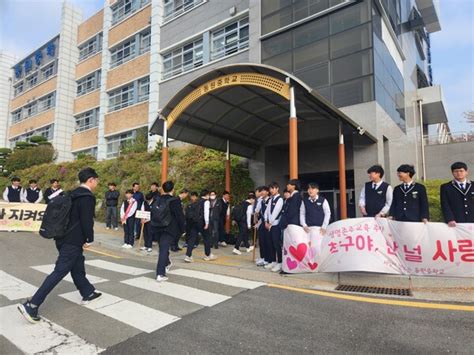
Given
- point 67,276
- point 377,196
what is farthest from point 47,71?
point 377,196

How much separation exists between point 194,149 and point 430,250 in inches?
486

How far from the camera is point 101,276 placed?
6.39m

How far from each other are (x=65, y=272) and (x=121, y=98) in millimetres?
24563

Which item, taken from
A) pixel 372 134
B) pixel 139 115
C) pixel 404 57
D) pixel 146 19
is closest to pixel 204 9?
pixel 146 19

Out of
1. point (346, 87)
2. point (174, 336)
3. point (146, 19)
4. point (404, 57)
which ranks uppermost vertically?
point (146, 19)

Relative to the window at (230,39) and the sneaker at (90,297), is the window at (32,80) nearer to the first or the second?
the window at (230,39)

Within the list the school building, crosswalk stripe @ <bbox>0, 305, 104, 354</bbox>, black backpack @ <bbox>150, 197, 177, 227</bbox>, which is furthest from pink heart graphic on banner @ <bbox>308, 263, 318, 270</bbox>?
crosswalk stripe @ <bbox>0, 305, 104, 354</bbox>

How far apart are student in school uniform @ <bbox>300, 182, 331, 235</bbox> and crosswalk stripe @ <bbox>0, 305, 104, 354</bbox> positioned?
4.27 metres

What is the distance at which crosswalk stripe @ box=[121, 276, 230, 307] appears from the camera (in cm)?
477

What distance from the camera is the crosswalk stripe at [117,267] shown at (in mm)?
6790

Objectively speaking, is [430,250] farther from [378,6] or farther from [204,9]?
[204,9]

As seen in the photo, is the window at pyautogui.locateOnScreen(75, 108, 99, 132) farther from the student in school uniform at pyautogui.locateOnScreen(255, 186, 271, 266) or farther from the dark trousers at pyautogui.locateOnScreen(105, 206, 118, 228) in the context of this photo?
the student in school uniform at pyautogui.locateOnScreen(255, 186, 271, 266)

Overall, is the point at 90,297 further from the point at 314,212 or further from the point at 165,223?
the point at 314,212

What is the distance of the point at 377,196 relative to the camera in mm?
6066
